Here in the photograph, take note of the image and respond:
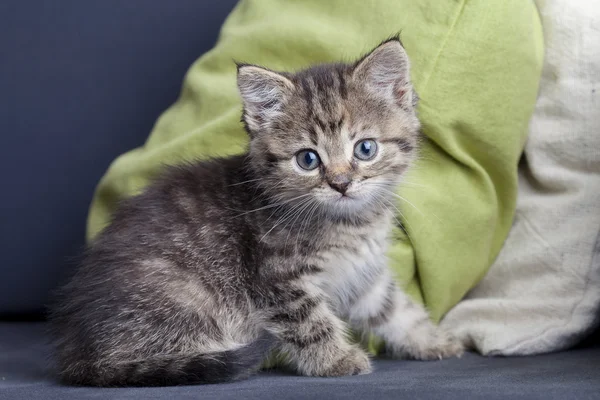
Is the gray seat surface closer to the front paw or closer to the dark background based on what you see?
the front paw

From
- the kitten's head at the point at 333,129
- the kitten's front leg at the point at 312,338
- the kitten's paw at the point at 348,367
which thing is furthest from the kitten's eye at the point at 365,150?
the kitten's paw at the point at 348,367

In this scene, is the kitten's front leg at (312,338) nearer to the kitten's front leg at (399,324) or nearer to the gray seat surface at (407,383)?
the gray seat surface at (407,383)

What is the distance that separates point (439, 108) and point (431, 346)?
631 mm

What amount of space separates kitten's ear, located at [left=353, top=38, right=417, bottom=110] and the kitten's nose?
25cm

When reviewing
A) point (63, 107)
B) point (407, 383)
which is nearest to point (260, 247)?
point (407, 383)

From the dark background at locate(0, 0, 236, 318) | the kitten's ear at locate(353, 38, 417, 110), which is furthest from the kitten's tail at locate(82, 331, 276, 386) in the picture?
the dark background at locate(0, 0, 236, 318)

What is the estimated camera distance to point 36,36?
2.60 metres

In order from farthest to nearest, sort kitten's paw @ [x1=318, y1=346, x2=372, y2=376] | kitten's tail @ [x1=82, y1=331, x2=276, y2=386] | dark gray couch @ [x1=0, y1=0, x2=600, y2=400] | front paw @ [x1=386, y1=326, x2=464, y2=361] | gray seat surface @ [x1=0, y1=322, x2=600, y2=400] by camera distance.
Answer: dark gray couch @ [x1=0, y1=0, x2=600, y2=400]
front paw @ [x1=386, y1=326, x2=464, y2=361]
kitten's paw @ [x1=318, y1=346, x2=372, y2=376]
kitten's tail @ [x1=82, y1=331, x2=276, y2=386]
gray seat surface @ [x1=0, y1=322, x2=600, y2=400]

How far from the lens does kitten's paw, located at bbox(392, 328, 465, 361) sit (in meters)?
2.03

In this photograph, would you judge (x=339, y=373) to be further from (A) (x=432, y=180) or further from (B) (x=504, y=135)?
(B) (x=504, y=135)

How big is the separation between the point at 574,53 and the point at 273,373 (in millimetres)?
1177

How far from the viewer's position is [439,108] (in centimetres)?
208

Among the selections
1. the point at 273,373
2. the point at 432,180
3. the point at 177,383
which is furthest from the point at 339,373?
the point at 432,180

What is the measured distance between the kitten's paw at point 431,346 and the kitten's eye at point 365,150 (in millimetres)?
527
